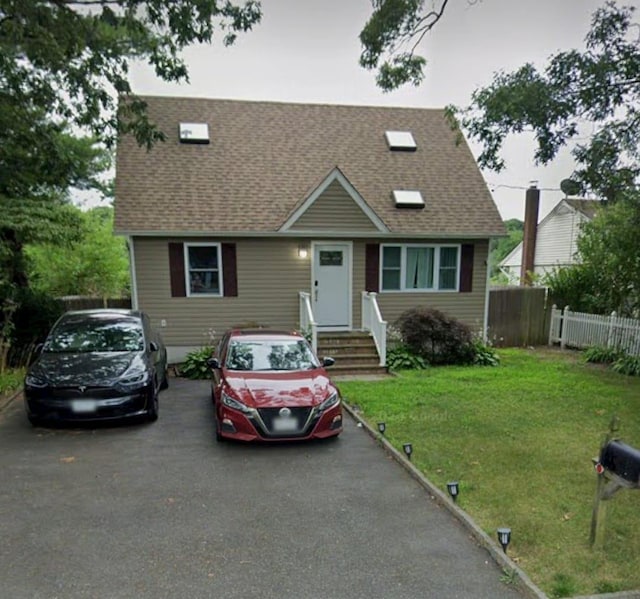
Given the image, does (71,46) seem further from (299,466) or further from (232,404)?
(299,466)

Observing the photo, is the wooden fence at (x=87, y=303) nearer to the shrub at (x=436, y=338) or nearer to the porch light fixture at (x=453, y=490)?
the shrub at (x=436, y=338)

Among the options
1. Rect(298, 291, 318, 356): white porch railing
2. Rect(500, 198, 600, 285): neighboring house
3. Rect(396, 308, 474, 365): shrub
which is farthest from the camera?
Rect(500, 198, 600, 285): neighboring house

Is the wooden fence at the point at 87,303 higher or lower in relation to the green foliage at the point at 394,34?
lower

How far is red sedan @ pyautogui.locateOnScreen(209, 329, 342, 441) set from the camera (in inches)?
217

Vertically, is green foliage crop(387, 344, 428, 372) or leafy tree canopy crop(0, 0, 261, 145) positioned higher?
leafy tree canopy crop(0, 0, 261, 145)

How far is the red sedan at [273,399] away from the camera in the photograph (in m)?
5.50

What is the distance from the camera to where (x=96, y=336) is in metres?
7.22

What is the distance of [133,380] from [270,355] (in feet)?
6.61

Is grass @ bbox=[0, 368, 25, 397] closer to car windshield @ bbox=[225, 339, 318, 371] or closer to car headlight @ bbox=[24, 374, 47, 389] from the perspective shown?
car headlight @ bbox=[24, 374, 47, 389]

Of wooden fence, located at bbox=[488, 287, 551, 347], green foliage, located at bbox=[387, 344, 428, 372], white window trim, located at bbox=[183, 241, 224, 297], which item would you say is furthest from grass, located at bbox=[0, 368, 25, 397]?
wooden fence, located at bbox=[488, 287, 551, 347]

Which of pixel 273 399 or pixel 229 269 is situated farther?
pixel 229 269

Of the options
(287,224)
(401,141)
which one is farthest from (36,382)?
(401,141)

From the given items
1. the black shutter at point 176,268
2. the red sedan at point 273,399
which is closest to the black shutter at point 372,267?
the black shutter at point 176,268

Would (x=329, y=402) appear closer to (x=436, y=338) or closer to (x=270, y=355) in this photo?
(x=270, y=355)
